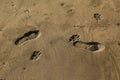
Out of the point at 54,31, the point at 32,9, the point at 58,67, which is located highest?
the point at 32,9

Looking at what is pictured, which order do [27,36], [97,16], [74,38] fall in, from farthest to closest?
[97,16] < [27,36] < [74,38]

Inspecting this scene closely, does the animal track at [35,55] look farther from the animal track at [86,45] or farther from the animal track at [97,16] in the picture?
the animal track at [97,16]

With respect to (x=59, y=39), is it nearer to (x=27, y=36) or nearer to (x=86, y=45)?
(x=86, y=45)

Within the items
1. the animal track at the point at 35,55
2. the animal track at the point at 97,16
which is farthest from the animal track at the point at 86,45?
the animal track at the point at 35,55

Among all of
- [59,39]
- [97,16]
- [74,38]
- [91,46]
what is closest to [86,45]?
[91,46]

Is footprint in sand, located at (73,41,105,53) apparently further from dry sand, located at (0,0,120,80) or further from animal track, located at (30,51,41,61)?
animal track, located at (30,51,41,61)

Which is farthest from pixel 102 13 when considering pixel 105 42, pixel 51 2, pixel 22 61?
pixel 22 61

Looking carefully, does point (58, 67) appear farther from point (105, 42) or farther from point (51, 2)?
point (51, 2)
